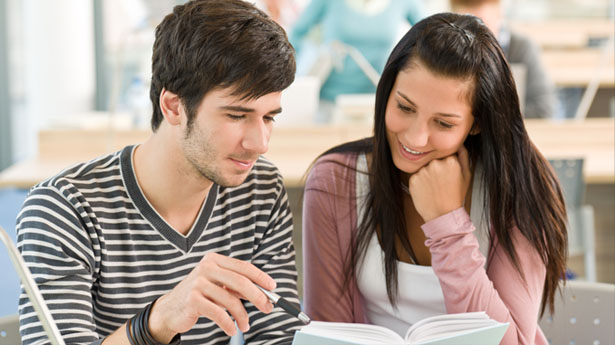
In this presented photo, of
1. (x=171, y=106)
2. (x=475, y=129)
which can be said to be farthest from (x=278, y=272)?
(x=475, y=129)

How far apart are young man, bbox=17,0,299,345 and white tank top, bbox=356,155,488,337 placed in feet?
0.54

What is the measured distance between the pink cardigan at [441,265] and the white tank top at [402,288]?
0.02 meters

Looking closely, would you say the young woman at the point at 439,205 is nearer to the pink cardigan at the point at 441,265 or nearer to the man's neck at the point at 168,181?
the pink cardigan at the point at 441,265

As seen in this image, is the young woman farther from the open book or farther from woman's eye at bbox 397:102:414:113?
the open book

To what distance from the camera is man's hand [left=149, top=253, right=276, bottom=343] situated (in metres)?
0.98

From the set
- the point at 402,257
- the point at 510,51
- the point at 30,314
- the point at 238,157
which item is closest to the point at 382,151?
the point at 402,257

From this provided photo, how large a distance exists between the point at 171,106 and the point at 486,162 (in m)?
0.58

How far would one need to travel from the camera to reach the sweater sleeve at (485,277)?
1293 mm

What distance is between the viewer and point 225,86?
46.0 inches

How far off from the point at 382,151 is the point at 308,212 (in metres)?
0.18

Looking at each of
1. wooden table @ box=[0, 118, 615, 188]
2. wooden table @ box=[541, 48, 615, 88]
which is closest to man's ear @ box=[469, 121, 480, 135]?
wooden table @ box=[0, 118, 615, 188]

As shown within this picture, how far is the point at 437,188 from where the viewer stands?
1.36 metres

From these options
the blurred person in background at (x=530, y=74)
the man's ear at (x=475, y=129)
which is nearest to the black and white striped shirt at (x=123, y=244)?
the man's ear at (x=475, y=129)

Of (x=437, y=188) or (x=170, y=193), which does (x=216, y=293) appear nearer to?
(x=170, y=193)
